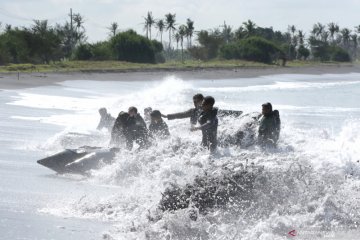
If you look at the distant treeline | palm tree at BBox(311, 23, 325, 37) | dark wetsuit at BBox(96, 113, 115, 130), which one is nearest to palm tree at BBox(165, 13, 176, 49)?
the distant treeline

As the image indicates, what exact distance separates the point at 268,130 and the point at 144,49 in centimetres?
8532

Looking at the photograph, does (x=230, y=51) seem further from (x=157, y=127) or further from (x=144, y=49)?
(x=157, y=127)

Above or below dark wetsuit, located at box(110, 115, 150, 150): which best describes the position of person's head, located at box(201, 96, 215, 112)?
above

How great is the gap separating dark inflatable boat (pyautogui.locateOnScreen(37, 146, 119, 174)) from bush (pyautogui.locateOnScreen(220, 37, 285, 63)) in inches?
3879

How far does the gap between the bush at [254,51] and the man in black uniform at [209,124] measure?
3937 inches

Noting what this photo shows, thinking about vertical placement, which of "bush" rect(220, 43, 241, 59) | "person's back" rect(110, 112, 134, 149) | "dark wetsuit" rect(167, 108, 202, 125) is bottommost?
"bush" rect(220, 43, 241, 59)

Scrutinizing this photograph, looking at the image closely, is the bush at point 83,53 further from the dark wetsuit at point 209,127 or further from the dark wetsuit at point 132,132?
the dark wetsuit at point 209,127

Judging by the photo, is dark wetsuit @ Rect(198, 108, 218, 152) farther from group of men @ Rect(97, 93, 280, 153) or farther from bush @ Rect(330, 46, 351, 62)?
bush @ Rect(330, 46, 351, 62)

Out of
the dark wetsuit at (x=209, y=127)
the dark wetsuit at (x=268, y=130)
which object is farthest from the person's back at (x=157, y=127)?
the dark wetsuit at (x=268, y=130)

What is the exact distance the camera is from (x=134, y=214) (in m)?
11.0

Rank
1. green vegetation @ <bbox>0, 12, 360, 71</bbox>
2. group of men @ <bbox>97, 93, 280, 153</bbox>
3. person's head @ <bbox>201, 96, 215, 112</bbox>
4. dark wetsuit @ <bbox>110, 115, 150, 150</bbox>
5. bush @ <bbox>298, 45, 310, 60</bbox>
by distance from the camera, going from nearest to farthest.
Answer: person's head @ <bbox>201, 96, 215, 112</bbox> → group of men @ <bbox>97, 93, 280, 153</bbox> → dark wetsuit @ <bbox>110, 115, 150, 150</bbox> → green vegetation @ <bbox>0, 12, 360, 71</bbox> → bush @ <bbox>298, 45, 310, 60</bbox>

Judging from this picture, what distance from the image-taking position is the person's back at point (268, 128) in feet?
47.3

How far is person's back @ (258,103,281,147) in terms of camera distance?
1442 centimetres

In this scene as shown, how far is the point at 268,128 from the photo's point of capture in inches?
571
